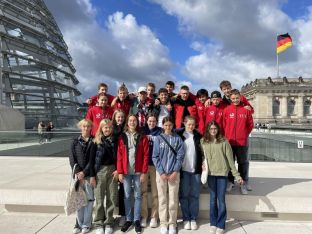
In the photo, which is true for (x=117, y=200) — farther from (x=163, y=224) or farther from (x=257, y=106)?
(x=257, y=106)

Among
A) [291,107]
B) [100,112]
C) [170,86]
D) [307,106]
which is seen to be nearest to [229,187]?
[170,86]

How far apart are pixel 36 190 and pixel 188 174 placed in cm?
290

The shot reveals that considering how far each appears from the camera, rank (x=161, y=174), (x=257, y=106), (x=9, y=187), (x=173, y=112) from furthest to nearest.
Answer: (x=257, y=106) → (x=9, y=187) → (x=173, y=112) → (x=161, y=174)

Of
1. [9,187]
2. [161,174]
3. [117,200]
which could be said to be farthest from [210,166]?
[9,187]

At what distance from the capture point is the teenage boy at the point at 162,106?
5641 millimetres

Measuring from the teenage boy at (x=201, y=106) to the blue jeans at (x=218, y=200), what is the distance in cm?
96

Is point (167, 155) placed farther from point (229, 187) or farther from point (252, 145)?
point (252, 145)

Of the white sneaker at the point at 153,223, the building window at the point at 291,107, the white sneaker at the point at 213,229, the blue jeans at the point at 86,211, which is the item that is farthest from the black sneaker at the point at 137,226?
the building window at the point at 291,107

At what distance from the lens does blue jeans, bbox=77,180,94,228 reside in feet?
17.0

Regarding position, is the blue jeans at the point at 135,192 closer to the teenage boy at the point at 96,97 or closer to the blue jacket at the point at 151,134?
the blue jacket at the point at 151,134

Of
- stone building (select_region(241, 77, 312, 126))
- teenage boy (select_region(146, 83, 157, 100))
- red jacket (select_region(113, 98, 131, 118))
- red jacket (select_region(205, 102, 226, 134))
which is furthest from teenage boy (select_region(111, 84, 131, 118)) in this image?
stone building (select_region(241, 77, 312, 126))

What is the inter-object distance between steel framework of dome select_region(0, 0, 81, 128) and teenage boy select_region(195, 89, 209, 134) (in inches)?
891

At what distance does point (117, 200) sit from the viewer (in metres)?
5.28

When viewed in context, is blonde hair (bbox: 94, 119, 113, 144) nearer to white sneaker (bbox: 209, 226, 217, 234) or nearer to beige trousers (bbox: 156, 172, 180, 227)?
beige trousers (bbox: 156, 172, 180, 227)
